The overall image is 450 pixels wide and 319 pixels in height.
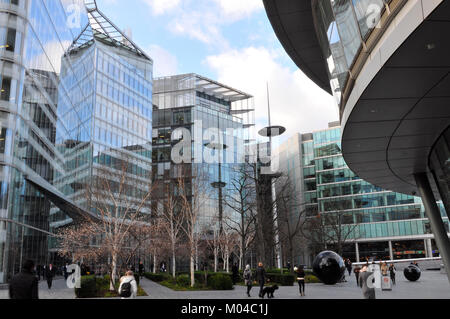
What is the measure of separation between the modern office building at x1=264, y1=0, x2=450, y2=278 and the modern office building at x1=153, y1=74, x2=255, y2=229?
5365cm

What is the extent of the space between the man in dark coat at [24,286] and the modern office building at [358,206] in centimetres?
6674

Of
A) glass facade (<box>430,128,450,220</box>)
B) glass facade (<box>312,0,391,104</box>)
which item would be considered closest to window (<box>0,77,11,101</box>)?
glass facade (<box>312,0,391,104</box>)

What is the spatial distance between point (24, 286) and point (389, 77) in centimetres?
833

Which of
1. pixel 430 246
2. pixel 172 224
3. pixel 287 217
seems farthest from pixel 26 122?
pixel 430 246

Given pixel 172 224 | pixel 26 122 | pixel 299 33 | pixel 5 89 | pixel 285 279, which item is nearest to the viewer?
pixel 299 33

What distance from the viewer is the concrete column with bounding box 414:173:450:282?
16781mm

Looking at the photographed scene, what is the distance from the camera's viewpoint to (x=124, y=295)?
37.2ft

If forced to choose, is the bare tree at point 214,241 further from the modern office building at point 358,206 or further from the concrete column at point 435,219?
the concrete column at point 435,219

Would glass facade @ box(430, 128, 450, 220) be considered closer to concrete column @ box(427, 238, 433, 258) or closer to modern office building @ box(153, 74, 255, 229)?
modern office building @ box(153, 74, 255, 229)

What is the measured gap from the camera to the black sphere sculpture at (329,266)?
88.7 feet

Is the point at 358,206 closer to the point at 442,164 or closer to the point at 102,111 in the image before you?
the point at 102,111

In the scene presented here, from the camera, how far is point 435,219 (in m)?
17.5

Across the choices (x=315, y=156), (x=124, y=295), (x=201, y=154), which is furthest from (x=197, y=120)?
(x=124, y=295)

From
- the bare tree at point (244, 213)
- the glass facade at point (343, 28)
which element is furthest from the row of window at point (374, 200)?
the glass facade at point (343, 28)
